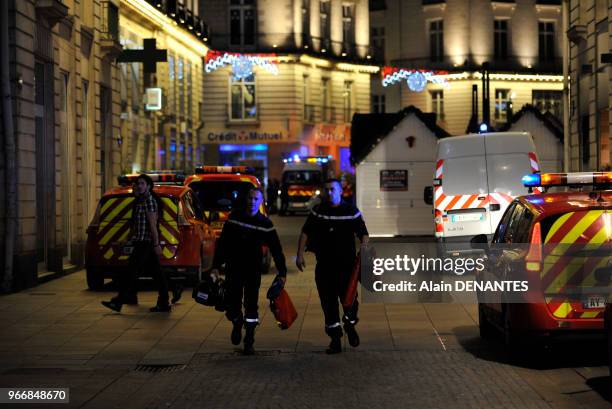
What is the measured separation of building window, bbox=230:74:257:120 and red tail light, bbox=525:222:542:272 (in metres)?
54.9

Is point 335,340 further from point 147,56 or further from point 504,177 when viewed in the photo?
point 147,56

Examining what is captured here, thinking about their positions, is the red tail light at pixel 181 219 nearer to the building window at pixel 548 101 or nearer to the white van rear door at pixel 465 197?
the white van rear door at pixel 465 197

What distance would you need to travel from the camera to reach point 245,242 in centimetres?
1256

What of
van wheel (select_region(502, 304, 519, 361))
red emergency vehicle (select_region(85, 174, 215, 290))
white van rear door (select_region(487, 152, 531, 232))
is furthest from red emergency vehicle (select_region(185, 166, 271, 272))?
Result: van wheel (select_region(502, 304, 519, 361))

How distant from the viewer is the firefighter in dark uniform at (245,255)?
12.5m

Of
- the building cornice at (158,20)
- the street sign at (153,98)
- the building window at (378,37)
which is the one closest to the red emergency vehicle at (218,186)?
the building cornice at (158,20)

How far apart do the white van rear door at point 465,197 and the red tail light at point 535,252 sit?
10309 millimetres

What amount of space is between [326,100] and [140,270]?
54298mm

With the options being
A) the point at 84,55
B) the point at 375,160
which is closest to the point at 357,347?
the point at 84,55

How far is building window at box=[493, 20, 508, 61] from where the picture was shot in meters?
76.6

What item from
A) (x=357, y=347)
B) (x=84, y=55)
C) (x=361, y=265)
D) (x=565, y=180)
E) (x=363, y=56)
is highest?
(x=363, y=56)

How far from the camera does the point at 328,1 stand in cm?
7019

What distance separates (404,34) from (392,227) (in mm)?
48260

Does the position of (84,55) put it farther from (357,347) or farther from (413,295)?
(357,347)
